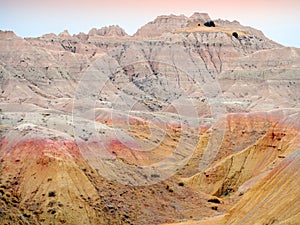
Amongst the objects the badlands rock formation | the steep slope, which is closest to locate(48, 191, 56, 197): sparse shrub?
the badlands rock formation

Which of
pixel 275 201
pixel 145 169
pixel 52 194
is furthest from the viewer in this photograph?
pixel 145 169

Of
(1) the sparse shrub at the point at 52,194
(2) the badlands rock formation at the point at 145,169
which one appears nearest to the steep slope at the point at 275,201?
(2) the badlands rock formation at the point at 145,169

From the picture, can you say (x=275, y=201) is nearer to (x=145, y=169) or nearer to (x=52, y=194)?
(x=52, y=194)

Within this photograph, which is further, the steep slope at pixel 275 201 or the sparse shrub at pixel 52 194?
the sparse shrub at pixel 52 194

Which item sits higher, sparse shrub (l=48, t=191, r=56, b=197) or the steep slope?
the steep slope

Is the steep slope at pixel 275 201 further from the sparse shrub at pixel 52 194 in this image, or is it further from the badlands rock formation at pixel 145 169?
the sparse shrub at pixel 52 194

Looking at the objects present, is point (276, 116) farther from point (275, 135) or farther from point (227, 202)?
point (227, 202)

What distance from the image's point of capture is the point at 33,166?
54062mm

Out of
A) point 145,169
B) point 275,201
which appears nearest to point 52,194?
point 145,169

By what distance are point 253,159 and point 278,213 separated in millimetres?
40380

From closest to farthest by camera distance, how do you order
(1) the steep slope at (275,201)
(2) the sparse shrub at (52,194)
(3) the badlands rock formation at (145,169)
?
(1) the steep slope at (275,201), (3) the badlands rock formation at (145,169), (2) the sparse shrub at (52,194)

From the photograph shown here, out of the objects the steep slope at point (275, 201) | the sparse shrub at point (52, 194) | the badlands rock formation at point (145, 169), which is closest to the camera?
the steep slope at point (275, 201)

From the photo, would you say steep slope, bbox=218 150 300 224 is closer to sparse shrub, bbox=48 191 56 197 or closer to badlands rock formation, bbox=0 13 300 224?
badlands rock formation, bbox=0 13 300 224

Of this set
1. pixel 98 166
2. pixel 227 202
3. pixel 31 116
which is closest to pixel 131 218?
pixel 98 166
